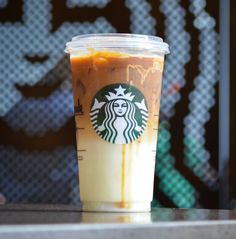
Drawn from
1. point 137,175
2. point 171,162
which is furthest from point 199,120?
point 137,175

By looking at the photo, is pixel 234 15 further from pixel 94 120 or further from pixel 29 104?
pixel 94 120

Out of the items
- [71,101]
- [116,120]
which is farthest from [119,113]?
[71,101]

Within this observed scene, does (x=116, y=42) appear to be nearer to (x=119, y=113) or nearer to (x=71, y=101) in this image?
(x=119, y=113)

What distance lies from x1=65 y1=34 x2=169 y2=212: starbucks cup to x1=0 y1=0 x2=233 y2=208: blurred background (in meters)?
1.56

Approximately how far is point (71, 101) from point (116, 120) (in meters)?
1.62

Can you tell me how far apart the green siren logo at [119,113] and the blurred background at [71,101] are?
1.60 metres

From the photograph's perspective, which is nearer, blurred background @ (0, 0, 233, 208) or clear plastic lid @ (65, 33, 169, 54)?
Result: clear plastic lid @ (65, 33, 169, 54)

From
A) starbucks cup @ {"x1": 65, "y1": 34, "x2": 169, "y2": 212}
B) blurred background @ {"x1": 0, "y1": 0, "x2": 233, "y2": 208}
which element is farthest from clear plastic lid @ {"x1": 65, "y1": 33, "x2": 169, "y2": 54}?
blurred background @ {"x1": 0, "y1": 0, "x2": 233, "y2": 208}

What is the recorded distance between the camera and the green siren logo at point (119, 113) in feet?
2.46

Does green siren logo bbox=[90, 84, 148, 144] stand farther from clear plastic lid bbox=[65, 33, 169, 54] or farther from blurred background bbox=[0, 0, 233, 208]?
blurred background bbox=[0, 0, 233, 208]

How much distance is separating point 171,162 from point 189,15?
606 mm

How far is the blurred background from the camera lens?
91.8 inches

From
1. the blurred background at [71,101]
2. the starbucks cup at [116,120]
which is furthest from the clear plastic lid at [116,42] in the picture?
the blurred background at [71,101]

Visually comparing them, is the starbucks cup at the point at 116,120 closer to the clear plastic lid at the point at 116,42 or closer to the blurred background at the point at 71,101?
the clear plastic lid at the point at 116,42
